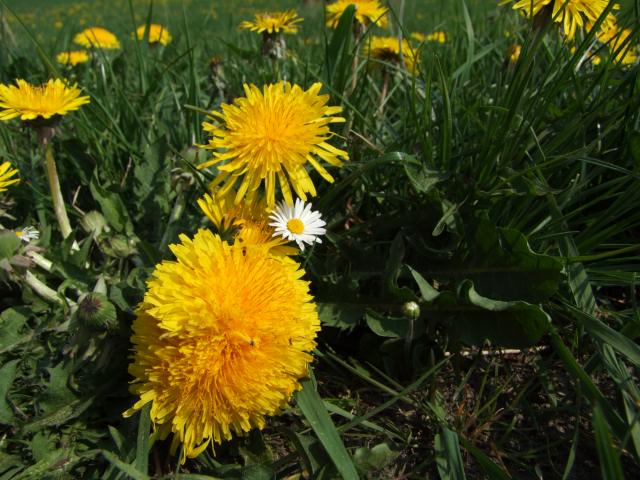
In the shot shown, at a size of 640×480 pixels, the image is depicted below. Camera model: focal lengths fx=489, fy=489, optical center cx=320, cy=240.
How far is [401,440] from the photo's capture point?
1.20 metres

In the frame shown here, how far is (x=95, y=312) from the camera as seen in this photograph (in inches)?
42.8

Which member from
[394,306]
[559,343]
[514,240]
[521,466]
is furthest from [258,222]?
[521,466]

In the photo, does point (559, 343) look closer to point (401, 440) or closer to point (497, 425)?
point (497, 425)

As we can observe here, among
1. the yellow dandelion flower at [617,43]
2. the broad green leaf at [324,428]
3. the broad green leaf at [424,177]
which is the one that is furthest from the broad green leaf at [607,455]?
the yellow dandelion flower at [617,43]

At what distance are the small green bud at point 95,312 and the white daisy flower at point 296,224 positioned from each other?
42 cm

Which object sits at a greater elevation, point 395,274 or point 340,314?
point 395,274

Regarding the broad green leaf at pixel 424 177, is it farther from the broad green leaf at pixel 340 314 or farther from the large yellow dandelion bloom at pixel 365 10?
the large yellow dandelion bloom at pixel 365 10

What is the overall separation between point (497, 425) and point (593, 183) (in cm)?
81

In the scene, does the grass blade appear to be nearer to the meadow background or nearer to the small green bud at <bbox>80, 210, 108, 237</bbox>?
the meadow background

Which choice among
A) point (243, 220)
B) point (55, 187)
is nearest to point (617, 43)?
point (243, 220)

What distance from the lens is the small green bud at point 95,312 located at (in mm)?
1088

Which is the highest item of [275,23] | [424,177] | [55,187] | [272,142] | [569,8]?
[569,8]

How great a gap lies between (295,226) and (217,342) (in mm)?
354

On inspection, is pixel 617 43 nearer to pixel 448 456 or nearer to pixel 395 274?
pixel 395 274
